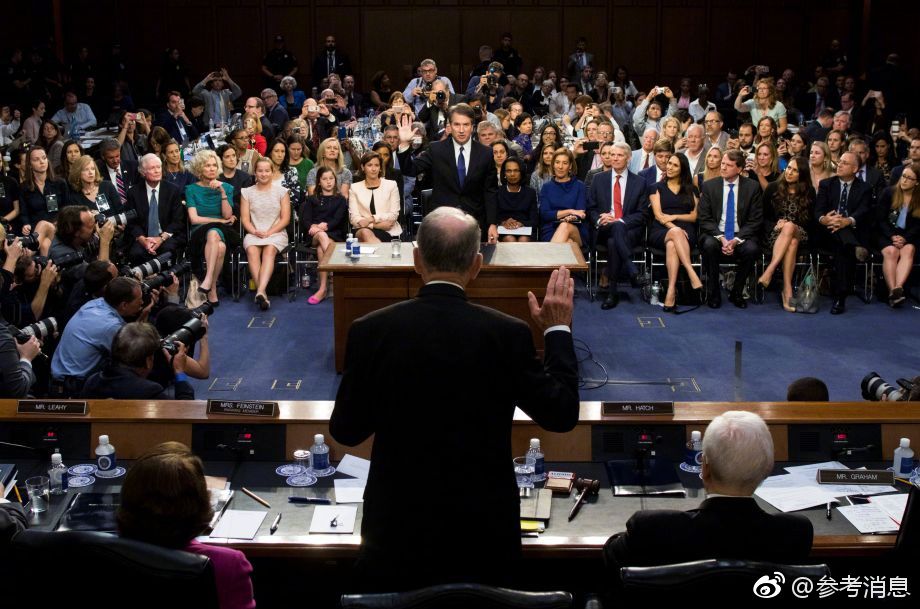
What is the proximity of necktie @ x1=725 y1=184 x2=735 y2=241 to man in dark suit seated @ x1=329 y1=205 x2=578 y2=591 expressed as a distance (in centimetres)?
594

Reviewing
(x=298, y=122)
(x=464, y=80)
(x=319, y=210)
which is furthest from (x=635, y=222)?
(x=464, y=80)

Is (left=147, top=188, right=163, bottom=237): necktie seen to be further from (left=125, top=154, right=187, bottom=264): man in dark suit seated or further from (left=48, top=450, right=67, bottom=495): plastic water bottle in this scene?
(left=48, top=450, right=67, bottom=495): plastic water bottle

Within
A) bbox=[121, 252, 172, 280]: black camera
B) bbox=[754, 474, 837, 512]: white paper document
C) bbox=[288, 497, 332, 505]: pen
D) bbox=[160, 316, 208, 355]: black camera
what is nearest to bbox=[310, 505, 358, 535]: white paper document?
bbox=[288, 497, 332, 505]: pen

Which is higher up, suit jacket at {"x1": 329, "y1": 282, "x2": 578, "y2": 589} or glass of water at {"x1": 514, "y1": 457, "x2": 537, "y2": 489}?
suit jacket at {"x1": 329, "y1": 282, "x2": 578, "y2": 589}

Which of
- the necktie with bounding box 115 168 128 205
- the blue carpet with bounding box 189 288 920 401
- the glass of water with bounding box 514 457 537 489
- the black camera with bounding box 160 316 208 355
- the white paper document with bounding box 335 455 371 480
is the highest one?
the necktie with bounding box 115 168 128 205

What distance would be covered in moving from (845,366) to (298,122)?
18.4ft

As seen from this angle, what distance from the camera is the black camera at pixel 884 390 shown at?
4.29m

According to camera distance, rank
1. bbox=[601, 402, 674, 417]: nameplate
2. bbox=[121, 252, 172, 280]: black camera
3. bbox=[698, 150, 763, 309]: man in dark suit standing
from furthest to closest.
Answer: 1. bbox=[698, 150, 763, 309]: man in dark suit standing
2. bbox=[121, 252, 172, 280]: black camera
3. bbox=[601, 402, 674, 417]: nameplate

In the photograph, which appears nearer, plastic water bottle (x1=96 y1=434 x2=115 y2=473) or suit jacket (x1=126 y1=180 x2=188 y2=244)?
plastic water bottle (x1=96 y1=434 x2=115 y2=473)

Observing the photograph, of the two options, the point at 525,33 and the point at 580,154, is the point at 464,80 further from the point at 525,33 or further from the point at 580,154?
the point at 580,154

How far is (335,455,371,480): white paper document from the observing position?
12.4 ft

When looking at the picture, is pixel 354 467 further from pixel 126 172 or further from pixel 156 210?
pixel 126 172

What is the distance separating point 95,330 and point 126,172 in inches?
163

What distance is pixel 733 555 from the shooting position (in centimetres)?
271
